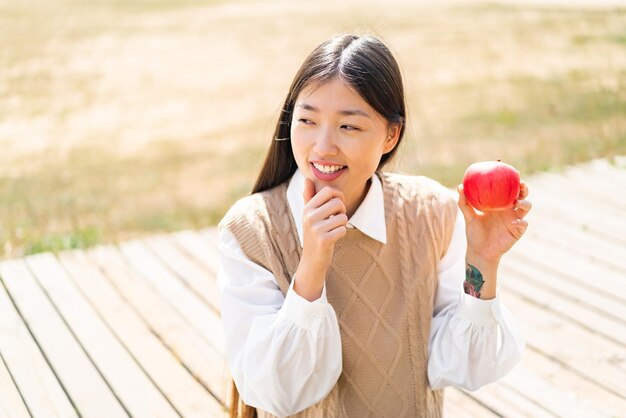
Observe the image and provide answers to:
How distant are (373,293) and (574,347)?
1259 millimetres

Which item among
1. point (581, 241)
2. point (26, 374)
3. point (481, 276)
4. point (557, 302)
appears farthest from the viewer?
point (581, 241)

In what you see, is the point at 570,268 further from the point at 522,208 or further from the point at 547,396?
the point at 522,208

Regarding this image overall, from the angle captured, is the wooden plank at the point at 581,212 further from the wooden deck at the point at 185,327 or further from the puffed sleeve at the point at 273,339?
the puffed sleeve at the point at 273,339

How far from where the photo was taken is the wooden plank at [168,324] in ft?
9.30

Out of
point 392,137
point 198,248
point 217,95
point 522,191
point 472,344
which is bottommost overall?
point 217,95

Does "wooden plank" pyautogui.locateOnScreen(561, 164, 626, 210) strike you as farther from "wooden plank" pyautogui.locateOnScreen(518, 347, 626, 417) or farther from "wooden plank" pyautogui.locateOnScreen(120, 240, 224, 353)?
"wooden plank" pyautogui.locateOnScreen(120, 240, 224, 353)

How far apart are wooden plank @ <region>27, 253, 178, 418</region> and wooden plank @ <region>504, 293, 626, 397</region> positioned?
1.37m

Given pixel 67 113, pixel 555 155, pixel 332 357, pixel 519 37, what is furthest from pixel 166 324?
pixel 519 37

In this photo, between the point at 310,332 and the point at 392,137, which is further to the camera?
the point at 392,137

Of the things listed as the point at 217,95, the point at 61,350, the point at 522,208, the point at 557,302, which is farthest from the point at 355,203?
the point at 217,95

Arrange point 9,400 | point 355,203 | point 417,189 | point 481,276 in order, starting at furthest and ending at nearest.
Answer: point 9,400
point 417,189
point 355,203
point 481,276

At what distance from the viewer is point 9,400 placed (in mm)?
2602

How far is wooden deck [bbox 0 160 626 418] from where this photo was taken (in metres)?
2.65

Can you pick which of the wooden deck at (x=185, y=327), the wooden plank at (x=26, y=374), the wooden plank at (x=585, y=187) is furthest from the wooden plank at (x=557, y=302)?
the wooden plank at (x=26, y=374)
